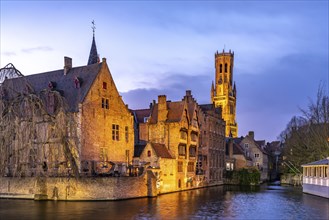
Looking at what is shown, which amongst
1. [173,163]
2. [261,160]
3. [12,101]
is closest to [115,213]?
[12,101]

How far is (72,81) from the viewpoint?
166ft

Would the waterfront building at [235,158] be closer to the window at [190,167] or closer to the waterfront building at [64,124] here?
the window at [190,167]

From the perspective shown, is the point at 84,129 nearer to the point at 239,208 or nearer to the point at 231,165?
the point at 239,208

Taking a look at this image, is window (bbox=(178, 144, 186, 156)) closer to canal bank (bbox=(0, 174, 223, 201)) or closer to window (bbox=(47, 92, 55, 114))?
canal bank (bbox=(0, 174, 223, 201))

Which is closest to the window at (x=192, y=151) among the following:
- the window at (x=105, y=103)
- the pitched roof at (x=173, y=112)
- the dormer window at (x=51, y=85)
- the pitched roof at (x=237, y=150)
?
the pitched roof at (x=173, y=112)

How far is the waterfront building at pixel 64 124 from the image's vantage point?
3678cm

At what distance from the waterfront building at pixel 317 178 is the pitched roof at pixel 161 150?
16761mm

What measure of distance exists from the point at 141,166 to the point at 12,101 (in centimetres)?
1706

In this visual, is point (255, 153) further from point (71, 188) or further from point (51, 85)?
point (71, 188)

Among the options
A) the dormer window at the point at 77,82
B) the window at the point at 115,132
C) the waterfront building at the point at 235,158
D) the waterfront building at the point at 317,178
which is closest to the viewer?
the waterfront building at the point at 317,178

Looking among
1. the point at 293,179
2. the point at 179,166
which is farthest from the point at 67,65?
the point at 293,179

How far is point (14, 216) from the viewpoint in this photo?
30.0m

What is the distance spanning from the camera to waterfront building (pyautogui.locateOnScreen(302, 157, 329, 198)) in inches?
1784

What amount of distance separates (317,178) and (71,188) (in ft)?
89.2
